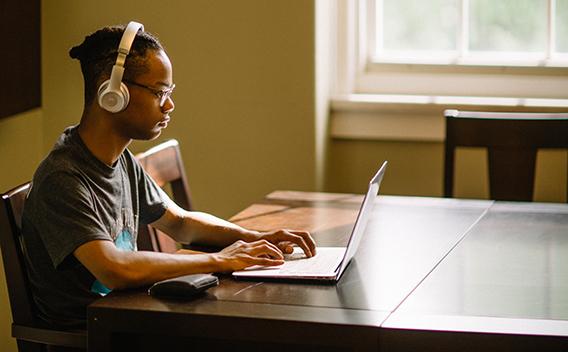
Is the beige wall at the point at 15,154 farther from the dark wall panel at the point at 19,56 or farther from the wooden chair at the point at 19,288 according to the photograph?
the wooden chair at the point at 19,288

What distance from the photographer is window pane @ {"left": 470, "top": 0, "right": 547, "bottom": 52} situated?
322 cm

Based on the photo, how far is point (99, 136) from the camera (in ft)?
6.33

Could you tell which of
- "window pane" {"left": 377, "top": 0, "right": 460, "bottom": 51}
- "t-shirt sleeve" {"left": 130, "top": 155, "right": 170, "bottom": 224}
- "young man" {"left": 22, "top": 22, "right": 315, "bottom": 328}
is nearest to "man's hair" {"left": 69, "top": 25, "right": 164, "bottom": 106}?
"young man" {"left": 22, "top": 22, "right": 315, "bottom": 328}

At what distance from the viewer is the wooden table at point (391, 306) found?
1.60 metres

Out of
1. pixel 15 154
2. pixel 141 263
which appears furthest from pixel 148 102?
pixel 15 154

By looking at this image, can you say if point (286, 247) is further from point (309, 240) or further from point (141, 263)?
point (141, 263)

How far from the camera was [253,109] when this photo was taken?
3180 millimetres

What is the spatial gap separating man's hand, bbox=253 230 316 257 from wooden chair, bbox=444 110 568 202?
830 millimetres

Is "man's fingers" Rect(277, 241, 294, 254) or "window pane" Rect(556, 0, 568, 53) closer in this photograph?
"man's fingers" Rect(277, 241, 294, 254)

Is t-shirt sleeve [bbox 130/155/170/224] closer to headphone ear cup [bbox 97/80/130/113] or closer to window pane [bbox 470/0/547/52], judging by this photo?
headphone ear cup [bbox 97/80/130/113]

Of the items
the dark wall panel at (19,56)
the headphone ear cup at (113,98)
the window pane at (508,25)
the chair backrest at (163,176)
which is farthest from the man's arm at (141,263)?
Answer: the window pane at (508,25)

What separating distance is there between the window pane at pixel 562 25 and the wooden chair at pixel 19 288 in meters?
1.94

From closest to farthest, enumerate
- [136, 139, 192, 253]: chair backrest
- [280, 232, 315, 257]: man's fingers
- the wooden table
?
the wooden table
[280, 232, 315, 257]: man's fingers
[136, 139, 192, 253]: chair backrest

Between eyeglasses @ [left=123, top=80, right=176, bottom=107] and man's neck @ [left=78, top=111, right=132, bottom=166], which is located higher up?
eyeglasses @ [left=123, top=80, right=176, bottom=107]
